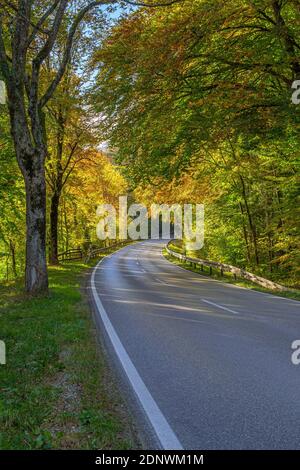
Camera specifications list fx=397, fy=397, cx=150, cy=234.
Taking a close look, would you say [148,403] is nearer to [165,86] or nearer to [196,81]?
[165,86]

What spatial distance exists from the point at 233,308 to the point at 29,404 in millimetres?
7389

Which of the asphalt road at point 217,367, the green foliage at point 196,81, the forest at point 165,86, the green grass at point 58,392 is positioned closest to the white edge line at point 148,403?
the asphalt road at point 217,367

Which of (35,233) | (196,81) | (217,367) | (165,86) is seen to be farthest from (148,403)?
(196,81)

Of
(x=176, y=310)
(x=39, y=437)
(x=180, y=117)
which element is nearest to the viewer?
(x=39, y=437)

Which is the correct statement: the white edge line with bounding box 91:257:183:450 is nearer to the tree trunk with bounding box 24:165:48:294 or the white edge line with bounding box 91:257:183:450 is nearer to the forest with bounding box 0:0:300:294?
the tree trunk with bounding box 24:165:48:294

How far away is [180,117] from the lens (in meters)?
13.8

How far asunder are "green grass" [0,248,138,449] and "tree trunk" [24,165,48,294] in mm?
3276

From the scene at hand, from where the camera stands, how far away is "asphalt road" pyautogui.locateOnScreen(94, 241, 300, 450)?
3.85 meters

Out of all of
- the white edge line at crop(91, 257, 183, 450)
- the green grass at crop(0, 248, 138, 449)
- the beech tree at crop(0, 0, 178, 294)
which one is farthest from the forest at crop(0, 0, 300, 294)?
the white edge line at crop(91, 257, 183, 450)

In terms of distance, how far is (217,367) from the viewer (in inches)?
226

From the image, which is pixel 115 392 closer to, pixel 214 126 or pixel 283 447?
pixel 283 447

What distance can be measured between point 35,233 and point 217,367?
27.1 feet

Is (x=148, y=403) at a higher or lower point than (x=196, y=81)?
lower
